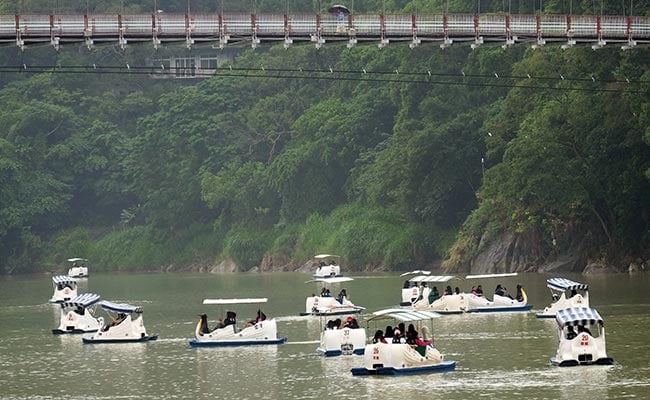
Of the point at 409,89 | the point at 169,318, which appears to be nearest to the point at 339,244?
the point at 409,89

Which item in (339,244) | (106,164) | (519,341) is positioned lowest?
(519,341)

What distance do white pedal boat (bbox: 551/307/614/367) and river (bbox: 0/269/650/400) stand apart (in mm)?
609

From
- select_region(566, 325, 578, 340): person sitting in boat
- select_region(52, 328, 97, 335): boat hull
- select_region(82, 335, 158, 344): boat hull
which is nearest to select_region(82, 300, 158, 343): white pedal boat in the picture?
select_region(82, 335, 158, 344): boat hull

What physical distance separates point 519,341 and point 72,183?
110 meters

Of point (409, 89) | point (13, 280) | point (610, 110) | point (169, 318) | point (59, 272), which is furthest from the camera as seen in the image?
point (59, 272)

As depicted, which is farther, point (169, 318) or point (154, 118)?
point (154, 118)

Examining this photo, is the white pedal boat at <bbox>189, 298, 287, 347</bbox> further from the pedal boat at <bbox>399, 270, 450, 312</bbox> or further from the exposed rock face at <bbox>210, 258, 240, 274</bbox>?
the exposed rock face at <bbox>210, 258, 240, 274</bbox>

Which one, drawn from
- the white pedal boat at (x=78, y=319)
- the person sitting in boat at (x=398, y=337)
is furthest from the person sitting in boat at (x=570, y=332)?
the white pedal boat at (x=78, y=319)

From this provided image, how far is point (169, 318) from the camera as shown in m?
81.6

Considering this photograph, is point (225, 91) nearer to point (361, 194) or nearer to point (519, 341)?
point (361, 194)

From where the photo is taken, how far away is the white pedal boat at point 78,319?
74.0 m

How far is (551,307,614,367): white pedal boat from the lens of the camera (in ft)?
171

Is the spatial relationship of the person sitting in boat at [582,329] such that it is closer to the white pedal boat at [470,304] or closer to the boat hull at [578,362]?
the boat hull at [578,362]

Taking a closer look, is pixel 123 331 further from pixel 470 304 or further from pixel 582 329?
pixel 582 329
